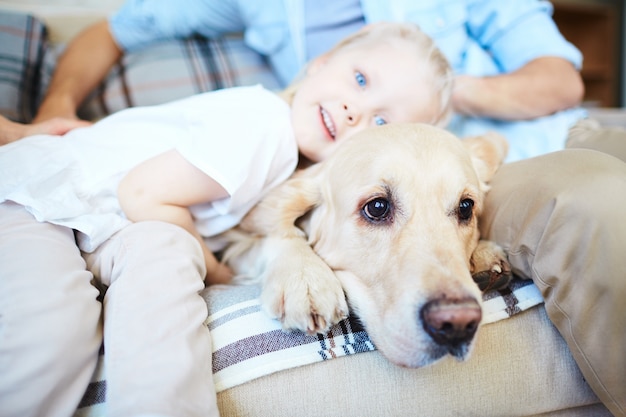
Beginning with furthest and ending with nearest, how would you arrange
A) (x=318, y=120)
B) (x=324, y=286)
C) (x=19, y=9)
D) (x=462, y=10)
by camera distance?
(x=19, y=9), (x=462, y=10), (x=318, y=120), (x=324, y=286)

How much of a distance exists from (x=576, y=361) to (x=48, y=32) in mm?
2308

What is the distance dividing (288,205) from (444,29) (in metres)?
1.11

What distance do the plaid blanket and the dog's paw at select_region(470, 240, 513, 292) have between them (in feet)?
0.12

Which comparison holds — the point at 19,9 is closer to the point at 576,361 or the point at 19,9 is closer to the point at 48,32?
the point at 48,32

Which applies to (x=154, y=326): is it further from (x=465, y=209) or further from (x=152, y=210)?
(x=465, y=209)

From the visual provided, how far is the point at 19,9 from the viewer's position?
77.1 inches

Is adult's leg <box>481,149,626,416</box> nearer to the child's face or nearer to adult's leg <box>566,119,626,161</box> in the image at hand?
adult's leg <box>566,119,626,161</box>

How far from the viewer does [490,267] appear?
109cm

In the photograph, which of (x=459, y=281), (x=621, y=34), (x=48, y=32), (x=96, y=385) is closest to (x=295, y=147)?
(x=459, y=281)

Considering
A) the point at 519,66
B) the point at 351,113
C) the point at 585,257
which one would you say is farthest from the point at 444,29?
the point at 585,257

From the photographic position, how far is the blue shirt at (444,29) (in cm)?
177

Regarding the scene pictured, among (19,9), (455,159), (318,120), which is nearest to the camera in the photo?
(455,159)

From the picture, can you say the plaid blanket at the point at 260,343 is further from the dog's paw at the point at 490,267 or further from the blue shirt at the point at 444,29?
the blue shirt at the point at 444,29

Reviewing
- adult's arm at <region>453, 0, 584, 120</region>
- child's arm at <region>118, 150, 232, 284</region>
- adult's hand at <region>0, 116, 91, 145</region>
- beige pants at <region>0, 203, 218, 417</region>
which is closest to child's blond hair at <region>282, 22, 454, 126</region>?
adult's arm at <region>453, 0, 584, 120</region>
